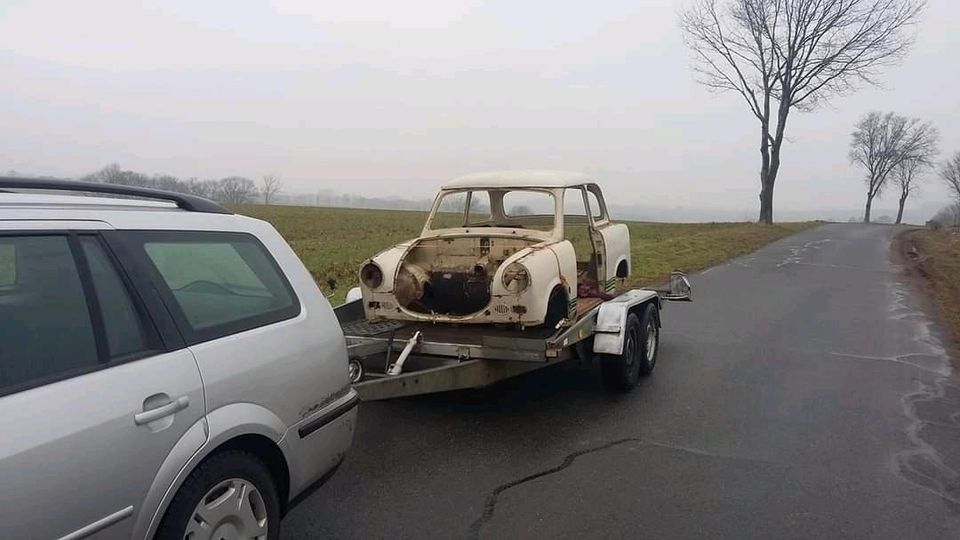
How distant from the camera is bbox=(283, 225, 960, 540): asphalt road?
12.2ft

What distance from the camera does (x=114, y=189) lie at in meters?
2.78

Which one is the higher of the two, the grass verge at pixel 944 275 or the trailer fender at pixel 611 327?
the trailer fender at pixel 611 327

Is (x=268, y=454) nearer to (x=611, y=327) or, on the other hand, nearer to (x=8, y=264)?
(x=8, y=264)

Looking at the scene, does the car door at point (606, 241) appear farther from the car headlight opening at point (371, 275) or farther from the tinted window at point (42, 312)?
the tinted window at point (42, 312)

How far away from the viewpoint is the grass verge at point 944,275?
10185mm

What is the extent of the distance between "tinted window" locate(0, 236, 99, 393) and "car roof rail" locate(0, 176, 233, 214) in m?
0.31

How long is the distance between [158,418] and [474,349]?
2.79m

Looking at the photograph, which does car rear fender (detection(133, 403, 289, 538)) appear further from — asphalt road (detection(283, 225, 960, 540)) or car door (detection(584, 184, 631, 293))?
car door (detection(584, 184, 631, 293))

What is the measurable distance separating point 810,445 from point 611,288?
103 inches

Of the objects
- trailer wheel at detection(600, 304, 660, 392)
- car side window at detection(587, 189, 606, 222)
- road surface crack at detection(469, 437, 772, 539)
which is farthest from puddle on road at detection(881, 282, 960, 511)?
car side window at detection(587, 189, 606, 222)

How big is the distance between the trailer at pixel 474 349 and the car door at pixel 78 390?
1.93m

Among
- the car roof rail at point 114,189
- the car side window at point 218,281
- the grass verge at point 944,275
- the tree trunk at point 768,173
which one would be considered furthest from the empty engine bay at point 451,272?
the tree trunk at point 768,173

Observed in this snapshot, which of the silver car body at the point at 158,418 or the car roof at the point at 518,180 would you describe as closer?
the silver car body at the point at 158,418

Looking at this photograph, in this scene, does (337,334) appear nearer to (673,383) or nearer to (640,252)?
(673,383)
